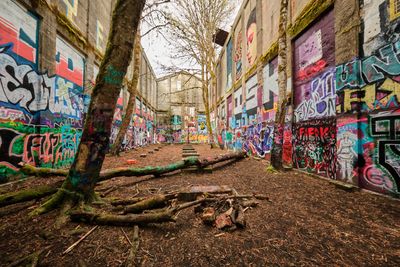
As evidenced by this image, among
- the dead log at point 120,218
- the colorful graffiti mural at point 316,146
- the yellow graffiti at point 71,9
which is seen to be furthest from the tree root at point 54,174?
the yellow graffiti at point 71,9

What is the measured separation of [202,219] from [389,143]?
405cm

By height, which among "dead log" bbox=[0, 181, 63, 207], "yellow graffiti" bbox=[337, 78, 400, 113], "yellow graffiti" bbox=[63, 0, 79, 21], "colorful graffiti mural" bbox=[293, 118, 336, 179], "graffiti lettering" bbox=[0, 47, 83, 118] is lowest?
"dead log" bbox=[0, 181, 63, 207]

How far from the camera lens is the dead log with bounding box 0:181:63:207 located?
2.37 meters

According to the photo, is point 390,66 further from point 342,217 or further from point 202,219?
point 202,219

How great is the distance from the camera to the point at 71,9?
6777 mm

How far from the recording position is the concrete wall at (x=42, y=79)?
428 centimetres

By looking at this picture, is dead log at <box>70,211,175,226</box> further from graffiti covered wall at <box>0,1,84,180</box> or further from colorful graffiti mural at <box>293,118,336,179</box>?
colorful graffiti mural at <box>293,118,336,179</box>

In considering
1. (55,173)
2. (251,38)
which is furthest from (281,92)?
(251,38)

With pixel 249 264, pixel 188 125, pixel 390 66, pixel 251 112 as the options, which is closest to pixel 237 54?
pixel 251 112

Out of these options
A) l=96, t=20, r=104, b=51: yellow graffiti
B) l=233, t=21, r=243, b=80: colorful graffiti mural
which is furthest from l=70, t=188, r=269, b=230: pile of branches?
l=233, t=21, r=243, b=80: colorful graffiti mural

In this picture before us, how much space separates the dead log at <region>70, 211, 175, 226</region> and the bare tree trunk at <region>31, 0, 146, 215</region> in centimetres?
34

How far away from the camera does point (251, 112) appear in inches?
408

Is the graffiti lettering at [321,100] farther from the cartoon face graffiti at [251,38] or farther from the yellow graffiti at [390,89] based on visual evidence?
the cartoon face graffiti at [251,38]

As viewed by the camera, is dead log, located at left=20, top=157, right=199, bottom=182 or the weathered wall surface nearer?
the weathered wall surface
